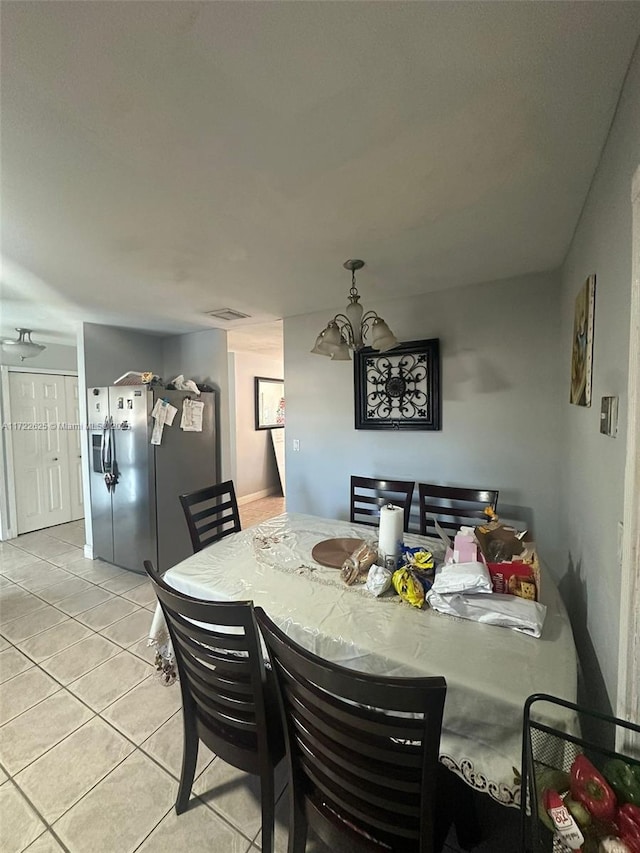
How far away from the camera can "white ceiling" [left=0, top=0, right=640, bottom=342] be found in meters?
0.80

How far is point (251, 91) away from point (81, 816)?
2.55 meters

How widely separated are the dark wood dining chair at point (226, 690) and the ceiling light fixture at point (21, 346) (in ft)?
12.6

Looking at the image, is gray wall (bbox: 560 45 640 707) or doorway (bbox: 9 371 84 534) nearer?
gray wall (bbox: 560 45 640 707)

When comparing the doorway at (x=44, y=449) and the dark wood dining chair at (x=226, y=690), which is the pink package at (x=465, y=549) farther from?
the doorway at (x=44, y=449)

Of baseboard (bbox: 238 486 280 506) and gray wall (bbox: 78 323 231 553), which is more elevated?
gray wall (bbox: 78 323 231 553)

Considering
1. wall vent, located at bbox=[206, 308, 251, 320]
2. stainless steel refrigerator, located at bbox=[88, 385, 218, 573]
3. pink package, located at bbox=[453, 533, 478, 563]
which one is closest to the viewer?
pink package, located at bbox=[453, 533, 478, 563]

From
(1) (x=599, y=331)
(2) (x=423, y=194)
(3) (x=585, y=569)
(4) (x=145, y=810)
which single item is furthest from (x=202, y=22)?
(4) (x=145, y=810)

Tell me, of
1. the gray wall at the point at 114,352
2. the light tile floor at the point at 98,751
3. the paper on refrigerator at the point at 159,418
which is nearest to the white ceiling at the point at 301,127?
the paper on refrigerator at the point at 159,418

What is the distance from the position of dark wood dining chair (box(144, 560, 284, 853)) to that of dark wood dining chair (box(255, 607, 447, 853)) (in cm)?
11

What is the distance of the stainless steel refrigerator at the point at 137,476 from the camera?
3.22 m

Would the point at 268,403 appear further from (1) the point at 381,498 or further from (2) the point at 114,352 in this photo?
(1) the point at 381,498

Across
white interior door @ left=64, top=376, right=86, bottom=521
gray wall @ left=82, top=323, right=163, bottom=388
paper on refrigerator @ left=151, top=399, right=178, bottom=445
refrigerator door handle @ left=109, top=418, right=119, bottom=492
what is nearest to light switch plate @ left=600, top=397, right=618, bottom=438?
paper on refrigerator @ left=151, top=399, right=178, bottom=445

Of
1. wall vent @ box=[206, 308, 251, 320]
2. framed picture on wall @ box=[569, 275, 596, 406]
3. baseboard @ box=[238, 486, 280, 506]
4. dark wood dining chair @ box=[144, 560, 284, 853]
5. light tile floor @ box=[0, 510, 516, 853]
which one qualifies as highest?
wall vent @ box=[206, 308, 251, 320]

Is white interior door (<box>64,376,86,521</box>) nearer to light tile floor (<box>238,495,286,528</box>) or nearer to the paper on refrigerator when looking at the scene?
light tile floor (<box>238,495,286,528</box>)
